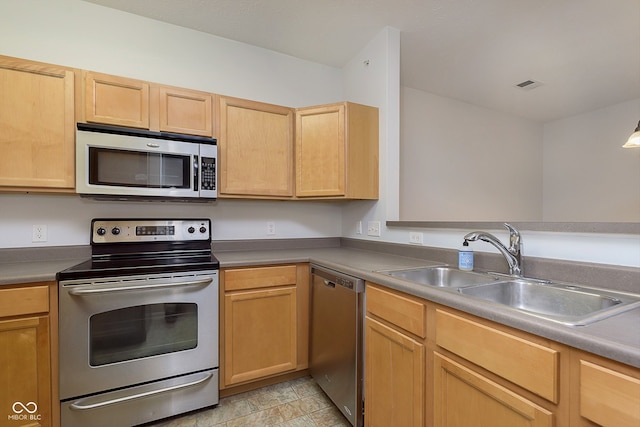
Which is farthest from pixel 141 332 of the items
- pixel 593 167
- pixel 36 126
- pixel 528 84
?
pixel 593 167

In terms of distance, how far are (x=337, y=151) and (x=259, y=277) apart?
1072 mm

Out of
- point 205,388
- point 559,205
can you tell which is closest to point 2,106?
point 205,388

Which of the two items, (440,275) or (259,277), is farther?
(259,277)

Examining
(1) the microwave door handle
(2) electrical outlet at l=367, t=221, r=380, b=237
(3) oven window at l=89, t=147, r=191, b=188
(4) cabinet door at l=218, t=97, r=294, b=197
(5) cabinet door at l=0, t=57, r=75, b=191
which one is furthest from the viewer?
(2) electrical outlet at l=367, t=221, r=380, b=237

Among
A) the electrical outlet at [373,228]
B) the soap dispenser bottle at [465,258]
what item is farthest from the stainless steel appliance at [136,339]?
the soap dispenser bottle at [465,258]

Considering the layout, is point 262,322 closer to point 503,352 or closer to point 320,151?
point 320,151

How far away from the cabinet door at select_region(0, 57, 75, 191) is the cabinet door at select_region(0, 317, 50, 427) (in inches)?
29.9

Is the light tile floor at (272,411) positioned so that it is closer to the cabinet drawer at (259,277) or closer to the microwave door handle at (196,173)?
the cabinet drawer at (259,277)

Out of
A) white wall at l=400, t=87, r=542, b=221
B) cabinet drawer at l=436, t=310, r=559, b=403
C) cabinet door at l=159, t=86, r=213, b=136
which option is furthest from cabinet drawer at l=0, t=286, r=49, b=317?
white wall at l=400, t=87, r=542, b=221

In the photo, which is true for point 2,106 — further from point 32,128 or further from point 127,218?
point 127,218

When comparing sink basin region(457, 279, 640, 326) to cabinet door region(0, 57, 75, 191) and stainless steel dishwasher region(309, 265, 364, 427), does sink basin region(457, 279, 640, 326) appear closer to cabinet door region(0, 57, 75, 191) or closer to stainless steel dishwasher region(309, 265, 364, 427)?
stainless steel dishwasher region(309, 265, 364, 427)

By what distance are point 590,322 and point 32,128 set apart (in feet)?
8.46

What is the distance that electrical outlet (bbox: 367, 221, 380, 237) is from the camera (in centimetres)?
227

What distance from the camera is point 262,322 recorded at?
1.88 m
